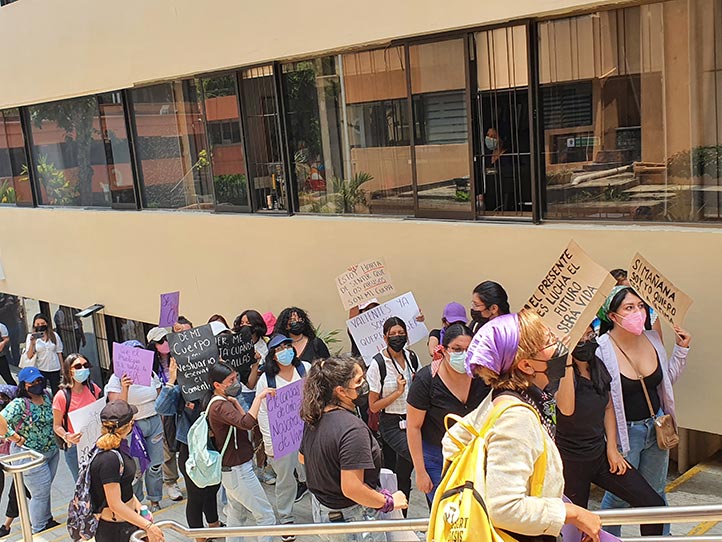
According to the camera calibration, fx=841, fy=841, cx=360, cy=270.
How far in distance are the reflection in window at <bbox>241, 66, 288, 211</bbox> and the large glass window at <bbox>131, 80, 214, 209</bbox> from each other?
105cm

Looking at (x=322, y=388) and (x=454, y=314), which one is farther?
(x=454, y=314)

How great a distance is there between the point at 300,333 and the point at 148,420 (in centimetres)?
194

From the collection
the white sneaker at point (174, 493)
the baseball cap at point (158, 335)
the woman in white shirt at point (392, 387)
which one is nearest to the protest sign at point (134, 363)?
the baseball cap at point (158, 335)

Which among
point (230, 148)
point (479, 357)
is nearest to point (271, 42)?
point (230, 148)

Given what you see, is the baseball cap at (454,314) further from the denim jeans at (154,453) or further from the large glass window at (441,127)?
the denim jeans at (154,453)

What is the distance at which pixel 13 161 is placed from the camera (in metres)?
15.8

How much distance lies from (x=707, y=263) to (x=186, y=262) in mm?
7259

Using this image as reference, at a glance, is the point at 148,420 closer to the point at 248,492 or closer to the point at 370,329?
the point at 248,492

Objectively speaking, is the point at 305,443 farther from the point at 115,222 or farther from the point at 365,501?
the point at 115,222

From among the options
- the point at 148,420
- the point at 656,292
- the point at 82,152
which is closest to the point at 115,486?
the point at 148,420

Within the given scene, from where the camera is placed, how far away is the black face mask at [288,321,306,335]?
7.45 metres

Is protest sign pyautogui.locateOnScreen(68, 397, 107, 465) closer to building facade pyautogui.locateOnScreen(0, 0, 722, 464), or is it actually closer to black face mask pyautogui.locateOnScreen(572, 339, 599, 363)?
building facade pyautogui.locateOnScreen(0, 0, 722, 464)

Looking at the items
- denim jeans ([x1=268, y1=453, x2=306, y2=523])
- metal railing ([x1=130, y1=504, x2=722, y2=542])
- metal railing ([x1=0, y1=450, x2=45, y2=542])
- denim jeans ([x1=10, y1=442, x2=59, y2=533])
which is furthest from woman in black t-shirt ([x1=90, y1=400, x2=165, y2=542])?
denim jeans ([x1=10, y1=442, x2=59, y2=533])

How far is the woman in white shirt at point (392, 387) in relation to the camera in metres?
6.16
